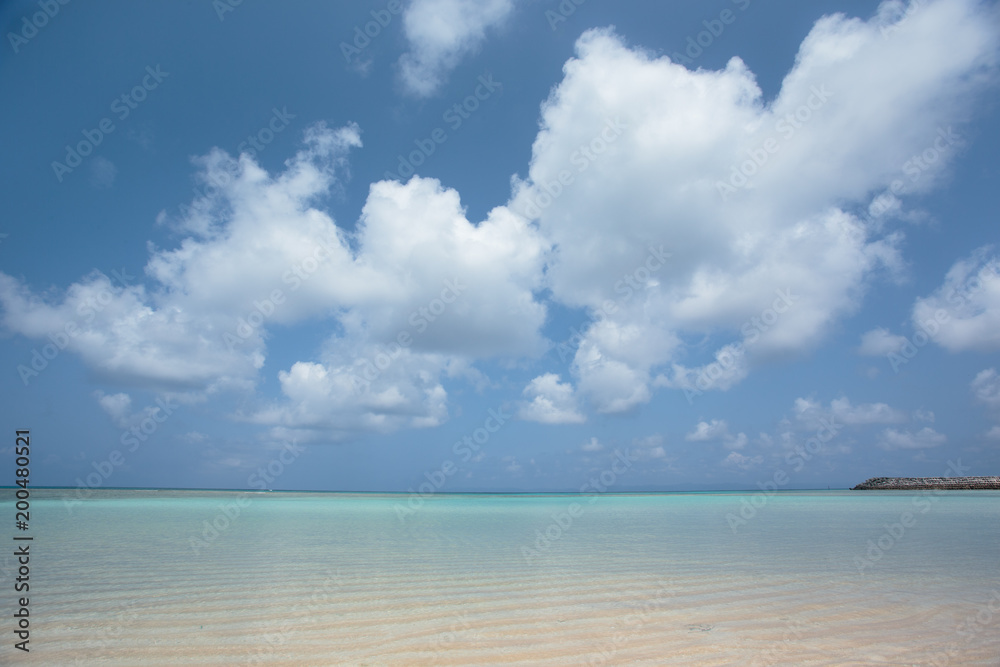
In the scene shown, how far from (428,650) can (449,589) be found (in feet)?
8.49

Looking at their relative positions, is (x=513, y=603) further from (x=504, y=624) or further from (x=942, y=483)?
(x=942, y=483)

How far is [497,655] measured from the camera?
15.9ft

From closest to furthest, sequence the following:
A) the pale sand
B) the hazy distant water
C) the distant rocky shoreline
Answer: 1. the pale sand
2. the hazy distant water
3. the distant rocky shoreline

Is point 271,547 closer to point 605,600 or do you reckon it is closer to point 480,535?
point 480,535

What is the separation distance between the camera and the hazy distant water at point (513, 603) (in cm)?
495

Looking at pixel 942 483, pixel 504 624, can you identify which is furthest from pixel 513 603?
pixel 942 483

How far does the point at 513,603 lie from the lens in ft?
21.7

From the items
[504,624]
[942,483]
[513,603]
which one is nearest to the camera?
[504,624]

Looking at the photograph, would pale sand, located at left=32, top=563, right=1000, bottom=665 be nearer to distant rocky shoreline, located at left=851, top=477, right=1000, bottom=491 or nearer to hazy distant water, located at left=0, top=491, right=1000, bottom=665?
hazy distant water, located at left=0, top=491, right=1000, bottom=665

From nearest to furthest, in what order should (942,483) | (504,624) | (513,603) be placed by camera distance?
(504,624), (513,603), (942,483)

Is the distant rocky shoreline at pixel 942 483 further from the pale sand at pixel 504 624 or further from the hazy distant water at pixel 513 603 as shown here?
the pale sand at pixel 504 624

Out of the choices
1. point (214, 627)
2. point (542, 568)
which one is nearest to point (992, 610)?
point (542, 568)

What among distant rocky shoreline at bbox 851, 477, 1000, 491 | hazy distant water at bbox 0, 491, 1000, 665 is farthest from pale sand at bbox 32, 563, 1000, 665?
distant rocky shoreline at bbox 851, 477, 1000, 491

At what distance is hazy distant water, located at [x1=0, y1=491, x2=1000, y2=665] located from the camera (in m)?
4.95
